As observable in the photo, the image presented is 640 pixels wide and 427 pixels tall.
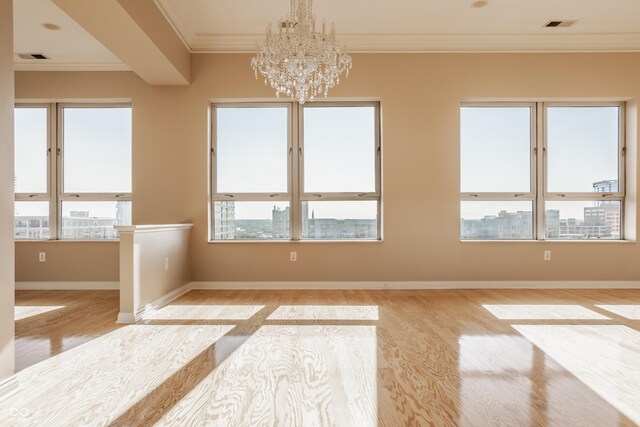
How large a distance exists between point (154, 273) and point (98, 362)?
1427mm

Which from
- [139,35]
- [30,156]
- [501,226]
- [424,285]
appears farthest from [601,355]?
[30,156]

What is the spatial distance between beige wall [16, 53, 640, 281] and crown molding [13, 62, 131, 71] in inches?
28.4

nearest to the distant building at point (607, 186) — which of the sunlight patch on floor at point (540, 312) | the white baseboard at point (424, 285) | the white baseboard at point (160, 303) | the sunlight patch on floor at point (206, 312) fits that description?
the white baseboard at point (424, 285)

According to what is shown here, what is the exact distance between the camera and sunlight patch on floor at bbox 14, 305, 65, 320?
3.61 metres

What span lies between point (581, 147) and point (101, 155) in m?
6.27

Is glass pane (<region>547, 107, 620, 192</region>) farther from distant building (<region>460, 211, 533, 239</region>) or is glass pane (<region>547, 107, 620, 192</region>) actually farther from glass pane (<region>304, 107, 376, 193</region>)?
glass pane (<region>304, 107, 376, 193</region>)

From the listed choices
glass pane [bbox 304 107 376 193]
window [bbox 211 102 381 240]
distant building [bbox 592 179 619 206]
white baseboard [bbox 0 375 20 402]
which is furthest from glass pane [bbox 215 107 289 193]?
distant building [bbox 592 179 619 206]

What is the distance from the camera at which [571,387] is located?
208 centimetres

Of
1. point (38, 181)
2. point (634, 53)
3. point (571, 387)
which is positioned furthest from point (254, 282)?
point (634, 53)

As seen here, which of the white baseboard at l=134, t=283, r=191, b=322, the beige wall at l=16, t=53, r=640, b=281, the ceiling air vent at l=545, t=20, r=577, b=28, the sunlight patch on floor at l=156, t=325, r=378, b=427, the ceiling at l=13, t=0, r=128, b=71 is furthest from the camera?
the beige wall at l=16, t=53, r=640, b=281

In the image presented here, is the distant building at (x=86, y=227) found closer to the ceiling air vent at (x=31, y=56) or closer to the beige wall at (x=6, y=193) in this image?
the ceiling air vent at (x=31, y=56)

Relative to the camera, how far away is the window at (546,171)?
16.3ft

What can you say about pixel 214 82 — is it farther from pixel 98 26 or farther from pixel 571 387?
pixel 571 387

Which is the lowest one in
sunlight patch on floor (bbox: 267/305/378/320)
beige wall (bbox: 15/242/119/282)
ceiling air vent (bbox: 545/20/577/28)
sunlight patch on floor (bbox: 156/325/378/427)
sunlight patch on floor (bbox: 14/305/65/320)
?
sunlight patch on floor (bbox: 14/305/65/320)
